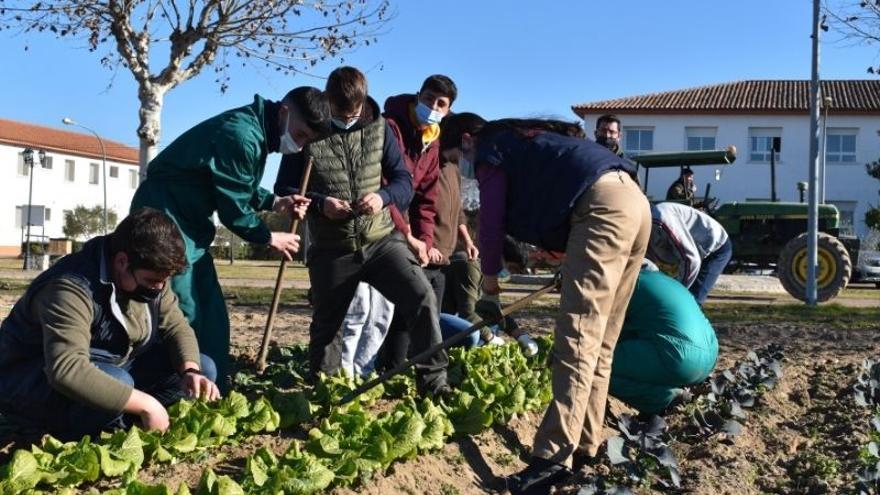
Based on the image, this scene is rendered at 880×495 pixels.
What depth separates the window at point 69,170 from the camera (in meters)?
60.4

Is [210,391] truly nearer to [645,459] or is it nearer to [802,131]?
[645,459]

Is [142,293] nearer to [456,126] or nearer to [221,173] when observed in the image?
[221,173]

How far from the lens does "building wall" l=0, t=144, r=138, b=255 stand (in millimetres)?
55938

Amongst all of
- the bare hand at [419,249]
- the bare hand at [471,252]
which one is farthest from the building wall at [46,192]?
the bare hand at [419,249]

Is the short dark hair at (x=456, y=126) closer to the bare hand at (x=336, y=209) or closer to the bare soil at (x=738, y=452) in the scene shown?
the bare hand at (x=336, y=209)

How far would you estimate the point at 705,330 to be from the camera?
202 inches

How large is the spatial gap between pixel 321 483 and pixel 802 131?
139 ft

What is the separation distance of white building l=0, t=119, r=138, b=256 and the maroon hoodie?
51.4 meters

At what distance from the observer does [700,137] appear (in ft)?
143

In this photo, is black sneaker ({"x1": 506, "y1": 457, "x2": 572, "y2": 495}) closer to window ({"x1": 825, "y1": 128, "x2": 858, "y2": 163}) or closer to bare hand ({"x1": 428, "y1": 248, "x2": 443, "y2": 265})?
bare hand ({"x1": 428, "y1": 248, "x2": 443, "y2": 265})

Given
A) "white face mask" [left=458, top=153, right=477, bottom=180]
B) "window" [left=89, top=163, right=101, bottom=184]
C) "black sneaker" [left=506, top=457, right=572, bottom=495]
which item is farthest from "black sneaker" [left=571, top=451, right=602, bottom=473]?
"window" [left=89, top=163, right=101, bottom=184]

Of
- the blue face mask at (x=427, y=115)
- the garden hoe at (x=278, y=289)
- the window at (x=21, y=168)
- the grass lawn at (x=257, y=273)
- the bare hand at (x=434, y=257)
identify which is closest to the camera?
the garden hoe at (x=278, y=289)

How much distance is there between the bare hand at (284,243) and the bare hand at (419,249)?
2.90 ft

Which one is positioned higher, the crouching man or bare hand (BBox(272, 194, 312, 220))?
bare hand (BBox(272, 194, 312, 220))
